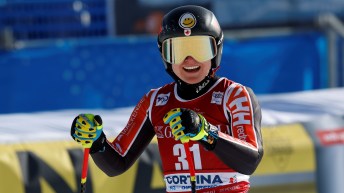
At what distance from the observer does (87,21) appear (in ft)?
39.7

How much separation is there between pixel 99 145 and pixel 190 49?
0.60m

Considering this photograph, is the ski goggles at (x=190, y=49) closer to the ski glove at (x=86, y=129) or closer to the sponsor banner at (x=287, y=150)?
the ski glove at (x=86, y=129)

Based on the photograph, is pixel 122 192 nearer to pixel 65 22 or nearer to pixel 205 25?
pixel 205 25

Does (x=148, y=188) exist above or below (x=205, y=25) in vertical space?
below

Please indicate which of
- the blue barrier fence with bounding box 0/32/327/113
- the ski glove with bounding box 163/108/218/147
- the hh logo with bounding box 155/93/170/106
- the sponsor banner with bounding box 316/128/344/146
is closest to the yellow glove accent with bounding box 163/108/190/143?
the ski glove with bounding box 163/108/218/147

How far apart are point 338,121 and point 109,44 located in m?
2.84

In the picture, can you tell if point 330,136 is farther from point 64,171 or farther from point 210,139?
point 210,139

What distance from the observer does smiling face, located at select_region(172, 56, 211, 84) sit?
452 centimetres

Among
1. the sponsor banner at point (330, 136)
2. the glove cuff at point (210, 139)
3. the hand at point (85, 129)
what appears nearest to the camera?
the glove cuff at point (210, 139)

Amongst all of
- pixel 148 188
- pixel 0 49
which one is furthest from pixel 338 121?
pixel 0 49

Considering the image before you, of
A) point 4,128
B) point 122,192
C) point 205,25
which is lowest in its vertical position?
point 122,192

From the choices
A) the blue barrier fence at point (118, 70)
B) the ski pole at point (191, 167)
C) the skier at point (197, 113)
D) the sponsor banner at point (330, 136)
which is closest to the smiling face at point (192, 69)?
the skier at point (197, 113)

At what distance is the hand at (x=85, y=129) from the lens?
4.39 m

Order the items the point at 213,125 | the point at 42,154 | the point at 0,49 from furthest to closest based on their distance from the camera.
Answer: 1. the point at 0,49
2. the point at 42,154
3. the point at 213,125
